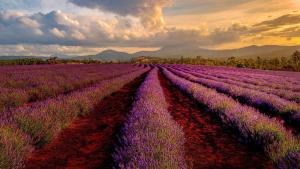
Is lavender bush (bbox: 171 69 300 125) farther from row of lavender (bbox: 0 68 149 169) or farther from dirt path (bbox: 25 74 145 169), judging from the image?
row of lavender (bbox: 0 68 149 169)

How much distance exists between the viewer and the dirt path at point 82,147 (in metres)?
4.12

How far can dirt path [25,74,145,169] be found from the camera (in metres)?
4.12

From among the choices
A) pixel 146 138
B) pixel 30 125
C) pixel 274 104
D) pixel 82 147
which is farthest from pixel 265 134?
pixel 274 104

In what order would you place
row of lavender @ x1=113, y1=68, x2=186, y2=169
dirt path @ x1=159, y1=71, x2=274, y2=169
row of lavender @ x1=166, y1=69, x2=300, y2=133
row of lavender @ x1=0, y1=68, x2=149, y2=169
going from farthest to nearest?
1. row of lavender @ x1=166, y1=69, x2=300, y2=133
2. dirt path @ x1=159, y1=71, x2=274, y2=169
3. row of lavender @ x1=0, y1=68, x2=149, y2=169
4. row of lavender @ x1=113, y1=68, x2=186, y2=169

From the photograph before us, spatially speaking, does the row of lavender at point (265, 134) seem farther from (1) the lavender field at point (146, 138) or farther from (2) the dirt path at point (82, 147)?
(2) the dirt path at point (82, 147)

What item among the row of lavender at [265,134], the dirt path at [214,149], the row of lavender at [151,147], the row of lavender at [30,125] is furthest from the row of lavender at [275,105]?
the row of lavender at [30,125]

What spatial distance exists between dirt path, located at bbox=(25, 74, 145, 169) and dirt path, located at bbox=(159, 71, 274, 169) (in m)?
1.32

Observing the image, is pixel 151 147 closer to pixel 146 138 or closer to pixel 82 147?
pixel 146 138

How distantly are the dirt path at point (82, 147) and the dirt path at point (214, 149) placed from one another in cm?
132

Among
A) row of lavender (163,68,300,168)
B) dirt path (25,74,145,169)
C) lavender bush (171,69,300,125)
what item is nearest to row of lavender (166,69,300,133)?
lavender bush (171,69,300,125)

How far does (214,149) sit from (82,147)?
2.23 m

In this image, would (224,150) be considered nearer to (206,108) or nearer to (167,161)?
(167,161)

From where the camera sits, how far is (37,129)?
4.90 metres

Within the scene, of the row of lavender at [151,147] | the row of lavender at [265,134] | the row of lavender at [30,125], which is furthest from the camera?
the row of lavender at [30,125]
